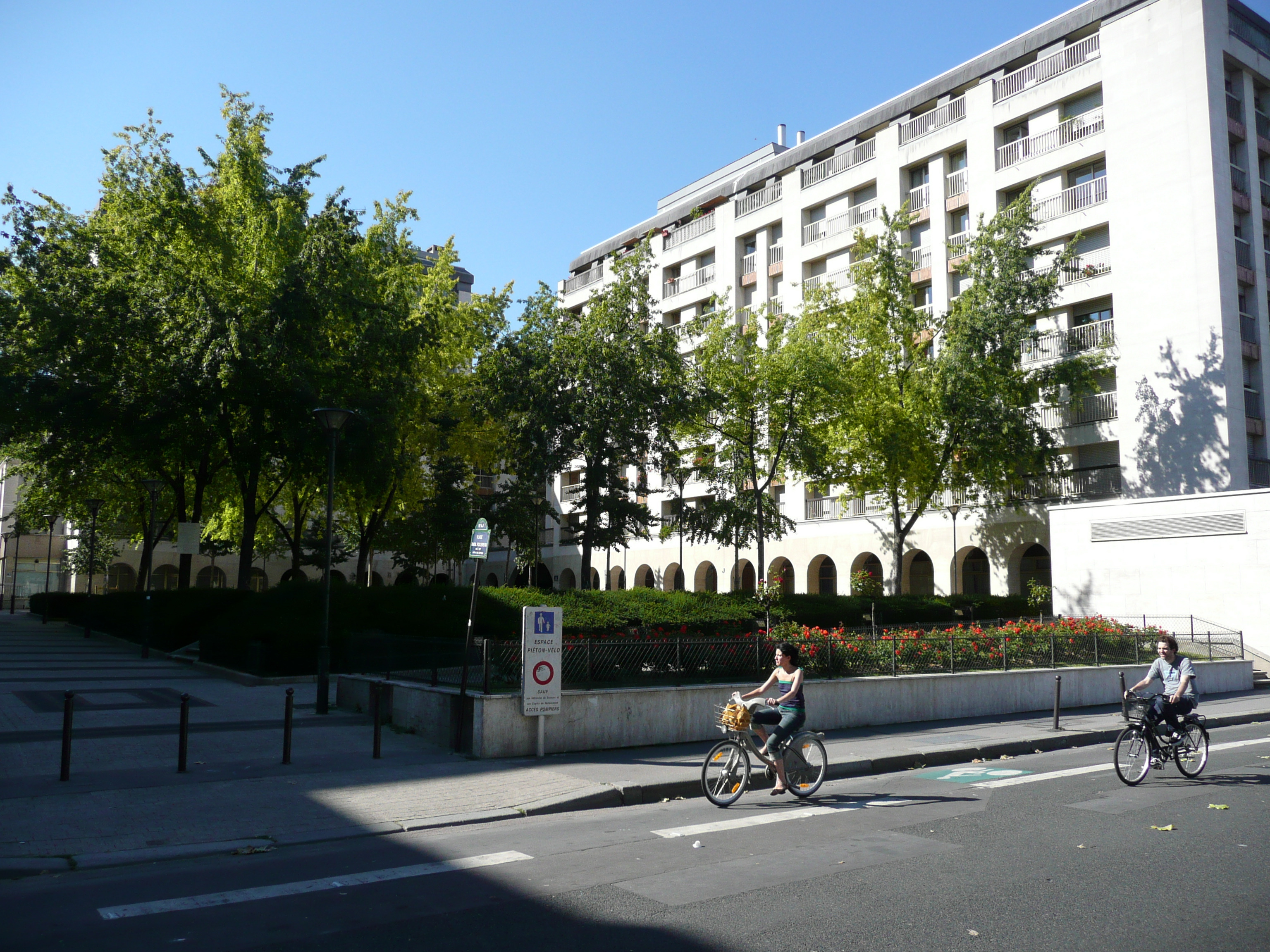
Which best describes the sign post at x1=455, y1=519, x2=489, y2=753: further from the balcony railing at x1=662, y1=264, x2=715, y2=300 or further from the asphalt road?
the balcony railing at x1=662, y1=264, x2=715, y2=300

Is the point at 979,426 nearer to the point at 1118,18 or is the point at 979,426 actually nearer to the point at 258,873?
the point at 1118,18

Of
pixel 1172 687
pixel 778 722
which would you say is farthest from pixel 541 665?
pixel 1172 687

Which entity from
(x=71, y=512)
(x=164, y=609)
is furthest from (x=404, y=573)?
(x=164, y=609)

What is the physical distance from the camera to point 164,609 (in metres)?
30.1

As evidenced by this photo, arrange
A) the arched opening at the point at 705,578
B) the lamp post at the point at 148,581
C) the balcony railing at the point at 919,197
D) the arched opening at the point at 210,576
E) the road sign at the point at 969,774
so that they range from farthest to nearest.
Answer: the arched opening at the point at 210,576, the arched opening at the point at 705,578, the balcony railing at the point at 919,197, the lamp post at the point at 148,581, the road sign at the point at 969,774

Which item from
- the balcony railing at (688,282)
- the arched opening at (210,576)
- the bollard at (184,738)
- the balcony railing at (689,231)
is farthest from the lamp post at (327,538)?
the arched opening at (210,576)

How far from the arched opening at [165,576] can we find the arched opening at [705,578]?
124 ft

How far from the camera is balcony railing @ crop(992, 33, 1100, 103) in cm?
3775

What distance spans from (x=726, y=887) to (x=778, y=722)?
3567mm

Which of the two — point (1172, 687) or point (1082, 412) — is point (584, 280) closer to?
point (1082, 412)

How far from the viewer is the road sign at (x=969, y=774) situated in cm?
1173

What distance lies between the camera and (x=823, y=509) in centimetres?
4659

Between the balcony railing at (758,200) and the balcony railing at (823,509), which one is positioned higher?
the balcony railing at (758,200)

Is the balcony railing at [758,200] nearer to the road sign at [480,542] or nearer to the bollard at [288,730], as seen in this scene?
the road sign at [480,542]
